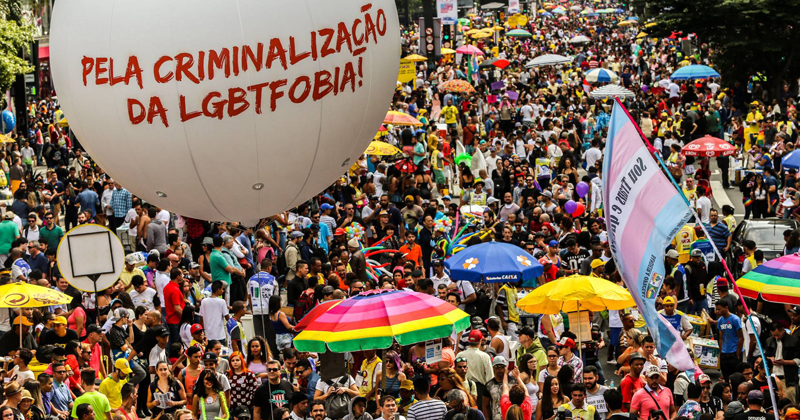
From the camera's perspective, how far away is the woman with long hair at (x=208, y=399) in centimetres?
1161

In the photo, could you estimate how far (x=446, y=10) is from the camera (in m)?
45.5

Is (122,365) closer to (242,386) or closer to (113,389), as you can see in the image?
(113,389)

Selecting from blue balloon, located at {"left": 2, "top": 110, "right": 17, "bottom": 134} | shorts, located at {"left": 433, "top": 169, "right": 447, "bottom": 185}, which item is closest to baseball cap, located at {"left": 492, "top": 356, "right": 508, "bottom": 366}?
shorts, located at {"left": 433, "top": 169, "right": 447, "bottom": 185}

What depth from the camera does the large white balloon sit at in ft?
26.1

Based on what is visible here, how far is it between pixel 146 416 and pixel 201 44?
22.0ft

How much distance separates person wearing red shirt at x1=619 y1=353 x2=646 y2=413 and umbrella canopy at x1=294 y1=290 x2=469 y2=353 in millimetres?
1694

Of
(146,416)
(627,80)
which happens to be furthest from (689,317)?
(627,80)

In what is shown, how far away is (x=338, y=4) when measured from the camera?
8445mm

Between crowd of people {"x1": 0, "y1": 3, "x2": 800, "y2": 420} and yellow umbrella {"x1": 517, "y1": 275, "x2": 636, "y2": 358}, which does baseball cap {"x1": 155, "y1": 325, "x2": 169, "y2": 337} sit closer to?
crowd of people {"x1": 0, "y1": 3, "x2": 800, "y2": 420}

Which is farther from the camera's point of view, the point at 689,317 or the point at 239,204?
the point at 689,317

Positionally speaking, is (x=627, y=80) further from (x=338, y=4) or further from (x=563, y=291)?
(x=338, y=4)

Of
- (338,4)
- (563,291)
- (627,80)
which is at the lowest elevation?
(627,80)

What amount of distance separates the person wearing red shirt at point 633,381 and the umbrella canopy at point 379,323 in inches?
66.7

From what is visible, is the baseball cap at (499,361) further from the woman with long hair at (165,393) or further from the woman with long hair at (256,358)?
the woman with long hair at (165,393)
